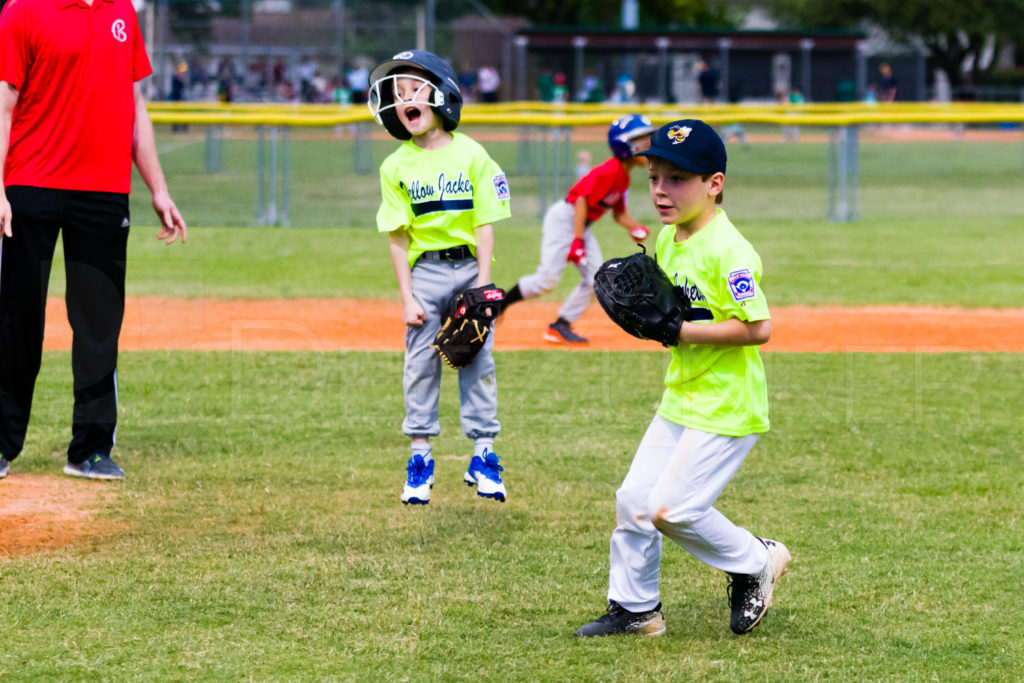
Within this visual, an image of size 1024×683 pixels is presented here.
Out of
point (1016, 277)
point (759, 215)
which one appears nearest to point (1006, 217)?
point (759, 215)

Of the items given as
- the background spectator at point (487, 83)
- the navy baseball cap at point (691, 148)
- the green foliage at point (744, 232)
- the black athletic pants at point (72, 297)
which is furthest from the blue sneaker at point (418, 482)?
the background spectator at point (487, 83)

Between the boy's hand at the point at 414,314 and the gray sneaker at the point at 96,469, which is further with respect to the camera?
the gray sneaker at the point at 96,469

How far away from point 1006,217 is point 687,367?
16.7 meters

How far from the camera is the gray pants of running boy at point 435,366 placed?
548 centimetres

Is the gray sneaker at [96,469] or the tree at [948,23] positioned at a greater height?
the tree at [948,23]

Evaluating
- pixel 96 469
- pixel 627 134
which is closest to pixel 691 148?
pixel 96 469

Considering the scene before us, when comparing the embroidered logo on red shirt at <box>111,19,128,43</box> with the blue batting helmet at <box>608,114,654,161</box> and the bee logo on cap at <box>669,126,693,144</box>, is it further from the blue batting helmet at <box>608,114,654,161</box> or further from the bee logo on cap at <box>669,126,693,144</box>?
the blue batting helmet at <box>608,114,654,161</box>

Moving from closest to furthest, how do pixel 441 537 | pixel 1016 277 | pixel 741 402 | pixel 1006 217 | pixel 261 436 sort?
pixel 741 402
pixel 441 537
pixel 261 436
pixel 1016 277
pixel 1006 217

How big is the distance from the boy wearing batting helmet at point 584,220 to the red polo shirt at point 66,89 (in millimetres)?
4040

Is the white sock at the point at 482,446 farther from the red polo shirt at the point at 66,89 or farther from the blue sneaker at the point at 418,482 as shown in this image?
the red polo shirt at the point at 66,89

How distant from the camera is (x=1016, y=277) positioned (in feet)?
44.2

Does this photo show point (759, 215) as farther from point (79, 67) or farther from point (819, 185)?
point (79, 67)

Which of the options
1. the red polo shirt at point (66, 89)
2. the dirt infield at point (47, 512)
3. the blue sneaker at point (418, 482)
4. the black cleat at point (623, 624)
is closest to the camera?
the black cleat at point (623, 624)

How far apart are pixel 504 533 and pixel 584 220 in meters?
4.62
